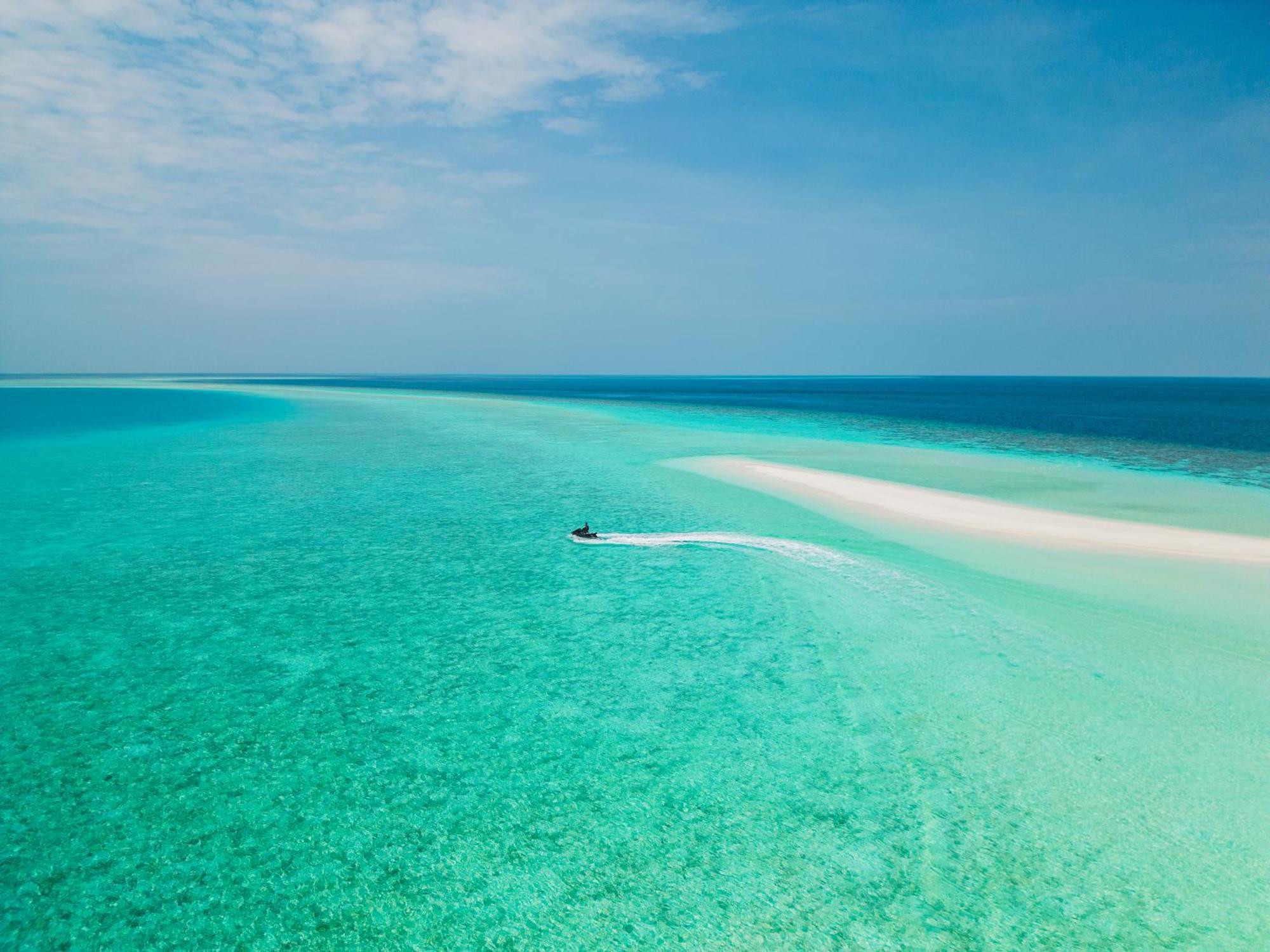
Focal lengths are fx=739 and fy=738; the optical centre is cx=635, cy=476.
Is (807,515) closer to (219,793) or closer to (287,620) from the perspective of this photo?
(287,620)

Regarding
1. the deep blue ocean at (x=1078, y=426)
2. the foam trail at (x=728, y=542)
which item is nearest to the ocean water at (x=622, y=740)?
the foam trail at (x=728, y=542)

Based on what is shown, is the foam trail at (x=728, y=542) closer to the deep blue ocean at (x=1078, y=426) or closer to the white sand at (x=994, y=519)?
the white sand at (x=994, y=519)

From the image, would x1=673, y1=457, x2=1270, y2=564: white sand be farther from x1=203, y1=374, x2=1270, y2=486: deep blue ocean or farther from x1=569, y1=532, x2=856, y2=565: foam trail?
x1=203, y1=374, x2=1270, y2=486: deep blue ocean

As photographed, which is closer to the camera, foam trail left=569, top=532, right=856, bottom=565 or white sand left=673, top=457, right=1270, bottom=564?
foam trail left=569, top=532, right=856, bottom=565

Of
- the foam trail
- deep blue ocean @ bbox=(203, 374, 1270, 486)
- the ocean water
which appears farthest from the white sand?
deep blue ocean @ bbox=(203, 374, 1270, 486)

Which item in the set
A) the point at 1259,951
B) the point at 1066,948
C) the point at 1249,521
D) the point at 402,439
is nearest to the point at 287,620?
the point at 1066,948
